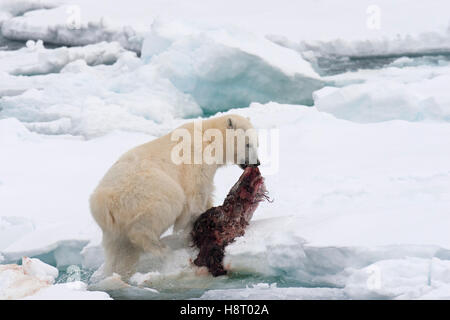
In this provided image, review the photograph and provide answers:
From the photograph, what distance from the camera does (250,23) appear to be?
13.4 metres

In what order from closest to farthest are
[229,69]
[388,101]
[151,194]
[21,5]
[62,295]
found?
1. [62,295]
2. [151,194]
3. [388,101]
4. [229,69]
5. [21,5]

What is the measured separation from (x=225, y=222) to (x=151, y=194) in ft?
1.87

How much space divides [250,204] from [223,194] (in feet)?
5.66

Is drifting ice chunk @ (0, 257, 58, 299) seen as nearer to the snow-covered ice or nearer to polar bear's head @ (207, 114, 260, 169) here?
the snow-covered ice

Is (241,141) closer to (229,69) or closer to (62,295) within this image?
(62,295)

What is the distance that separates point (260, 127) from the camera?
7.89 meters

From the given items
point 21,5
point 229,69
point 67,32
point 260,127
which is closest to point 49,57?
point 67,32

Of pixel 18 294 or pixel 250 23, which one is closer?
pixel 18 294

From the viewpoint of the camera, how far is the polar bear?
11.3 ft

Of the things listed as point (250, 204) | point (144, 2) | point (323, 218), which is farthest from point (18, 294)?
point (144, 2)

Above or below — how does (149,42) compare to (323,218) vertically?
above
